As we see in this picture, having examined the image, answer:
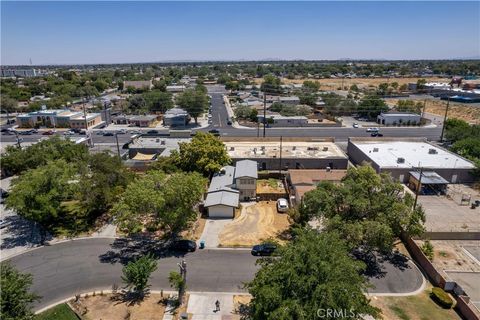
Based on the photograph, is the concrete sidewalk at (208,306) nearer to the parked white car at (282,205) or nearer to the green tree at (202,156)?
the parked white car at (282,205)

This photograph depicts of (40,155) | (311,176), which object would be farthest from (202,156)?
(40,155)

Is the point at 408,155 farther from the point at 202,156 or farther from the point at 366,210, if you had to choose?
the point at 202,156

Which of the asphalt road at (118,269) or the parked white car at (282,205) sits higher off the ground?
the parked white car at (282,205)

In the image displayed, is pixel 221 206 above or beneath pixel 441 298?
above

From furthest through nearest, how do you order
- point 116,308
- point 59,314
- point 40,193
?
1. point 40,193
2. point 116,308
3. point 59,314

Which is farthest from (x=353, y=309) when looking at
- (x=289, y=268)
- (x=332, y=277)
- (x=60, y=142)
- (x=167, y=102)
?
(x=167, y=102)

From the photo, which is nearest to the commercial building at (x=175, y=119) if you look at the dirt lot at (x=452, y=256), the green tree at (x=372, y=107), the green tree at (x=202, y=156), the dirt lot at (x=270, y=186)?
the green tree at (x=202, y=156)

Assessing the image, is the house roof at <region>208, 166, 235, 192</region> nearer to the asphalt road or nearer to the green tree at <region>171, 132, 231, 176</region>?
the green tree at <region>171, 132, 231, 176</region>

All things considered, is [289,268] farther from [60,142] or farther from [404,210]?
[60,142]
